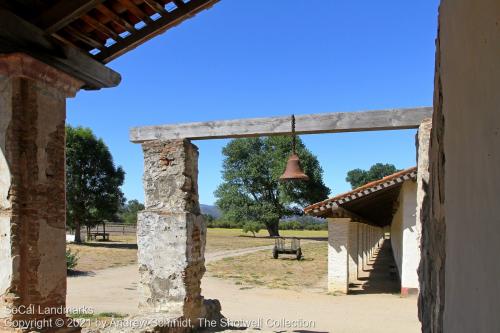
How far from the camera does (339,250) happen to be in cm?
1209

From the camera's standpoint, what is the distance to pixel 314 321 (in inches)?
333

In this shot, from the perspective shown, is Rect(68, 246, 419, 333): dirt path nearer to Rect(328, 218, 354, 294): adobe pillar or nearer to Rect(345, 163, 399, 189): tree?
Rect(328, 218, 354, 294): adobe pillar

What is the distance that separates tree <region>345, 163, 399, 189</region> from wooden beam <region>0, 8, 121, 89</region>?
7991cm

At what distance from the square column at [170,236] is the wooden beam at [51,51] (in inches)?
82.4

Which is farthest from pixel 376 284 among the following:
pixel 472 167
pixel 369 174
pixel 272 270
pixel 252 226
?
pixel 369 174

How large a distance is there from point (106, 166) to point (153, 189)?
24.0 meters

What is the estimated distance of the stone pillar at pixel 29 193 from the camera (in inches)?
129

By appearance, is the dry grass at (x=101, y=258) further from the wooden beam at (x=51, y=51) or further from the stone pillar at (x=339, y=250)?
the wooden beam at (x=51, y=51)

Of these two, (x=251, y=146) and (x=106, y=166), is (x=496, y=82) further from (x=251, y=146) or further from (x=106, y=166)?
(x=251, y=146)

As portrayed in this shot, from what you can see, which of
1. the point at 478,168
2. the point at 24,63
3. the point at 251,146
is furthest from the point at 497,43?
the point at 251,146

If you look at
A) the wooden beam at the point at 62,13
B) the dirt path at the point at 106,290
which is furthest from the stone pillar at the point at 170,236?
the dirt path at the point at 106,290

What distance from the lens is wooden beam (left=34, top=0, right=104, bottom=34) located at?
318cm

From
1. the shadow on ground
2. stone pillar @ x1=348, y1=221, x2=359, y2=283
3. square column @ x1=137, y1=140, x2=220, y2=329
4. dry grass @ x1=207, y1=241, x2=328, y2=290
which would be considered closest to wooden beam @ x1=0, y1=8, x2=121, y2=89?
square column @ x1=137, y1=140, x2=220, y2=329

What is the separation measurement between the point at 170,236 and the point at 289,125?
89.3 inches
